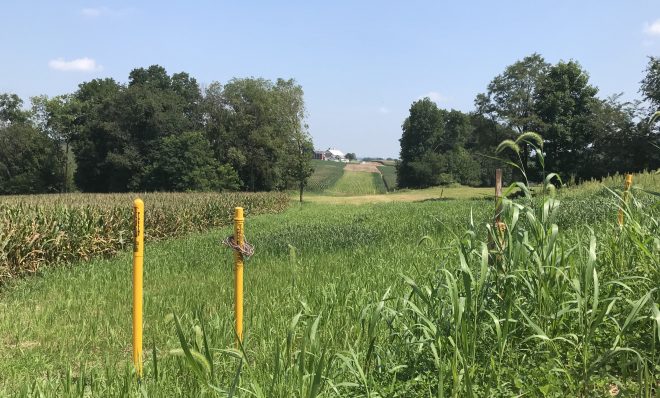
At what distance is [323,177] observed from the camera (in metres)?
110

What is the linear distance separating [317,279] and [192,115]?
66.6 metres

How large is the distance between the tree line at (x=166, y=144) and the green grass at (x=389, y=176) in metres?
49.5

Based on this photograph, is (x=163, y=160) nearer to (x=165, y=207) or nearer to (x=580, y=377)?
(x=165, y=207)

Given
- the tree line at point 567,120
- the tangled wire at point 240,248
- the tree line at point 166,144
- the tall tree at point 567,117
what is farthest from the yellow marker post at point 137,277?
the tree line at point 166,144

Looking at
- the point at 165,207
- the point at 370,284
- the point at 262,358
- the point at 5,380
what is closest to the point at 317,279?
the point at 370,284

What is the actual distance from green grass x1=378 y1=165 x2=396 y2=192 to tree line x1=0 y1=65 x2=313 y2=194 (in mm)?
49518

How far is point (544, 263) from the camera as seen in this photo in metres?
2.78

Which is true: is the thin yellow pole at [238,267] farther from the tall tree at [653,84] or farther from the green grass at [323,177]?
the green grass at [323,177]

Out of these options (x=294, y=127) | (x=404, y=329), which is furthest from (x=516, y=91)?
(x=404, y=329)

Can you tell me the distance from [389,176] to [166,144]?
7817 cm

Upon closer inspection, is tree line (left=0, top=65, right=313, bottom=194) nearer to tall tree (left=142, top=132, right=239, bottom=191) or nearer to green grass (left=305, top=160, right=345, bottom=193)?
tall tree (left=142, top=132, right=239, bottom=191)

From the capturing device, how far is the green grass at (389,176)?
109925 mm

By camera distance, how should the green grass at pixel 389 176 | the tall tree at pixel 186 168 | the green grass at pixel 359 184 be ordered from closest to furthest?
the tall tree at pixel 186 168, the green grass at pixel 359 184, the green grass at pixel 389 176

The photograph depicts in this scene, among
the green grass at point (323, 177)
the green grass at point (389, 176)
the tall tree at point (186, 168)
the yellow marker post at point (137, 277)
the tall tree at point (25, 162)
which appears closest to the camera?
the yellow marker post at point (137, 277)
